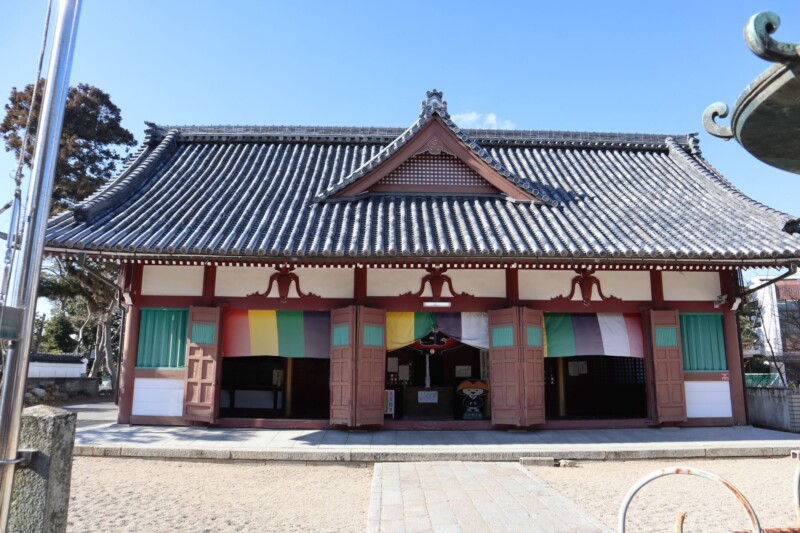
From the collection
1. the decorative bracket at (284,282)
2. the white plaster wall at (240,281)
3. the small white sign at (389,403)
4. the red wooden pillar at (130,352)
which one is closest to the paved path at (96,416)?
the red wooden pillar at (130,352)

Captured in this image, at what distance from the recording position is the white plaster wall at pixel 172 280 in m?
10.4

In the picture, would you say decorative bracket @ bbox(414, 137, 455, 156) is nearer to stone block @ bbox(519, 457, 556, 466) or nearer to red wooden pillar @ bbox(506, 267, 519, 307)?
red wooden pillar @ bbox(506, 267, 519, 307)

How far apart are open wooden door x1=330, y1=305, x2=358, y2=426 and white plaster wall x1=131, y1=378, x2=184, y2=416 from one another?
303cm

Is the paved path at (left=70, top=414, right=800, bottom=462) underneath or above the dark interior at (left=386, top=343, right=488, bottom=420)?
underneath

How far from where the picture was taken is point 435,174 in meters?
12.2

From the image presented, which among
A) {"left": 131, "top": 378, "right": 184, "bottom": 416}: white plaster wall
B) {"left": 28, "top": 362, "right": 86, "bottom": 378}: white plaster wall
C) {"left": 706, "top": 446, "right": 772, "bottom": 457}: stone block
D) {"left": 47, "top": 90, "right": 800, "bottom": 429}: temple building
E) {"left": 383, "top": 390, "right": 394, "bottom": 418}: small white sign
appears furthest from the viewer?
{"left": 28, "top": 362, "right": 86, "bottom": 378}: white plaster wall

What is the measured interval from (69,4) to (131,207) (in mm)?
8049

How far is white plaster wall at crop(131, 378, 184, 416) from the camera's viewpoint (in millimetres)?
10055

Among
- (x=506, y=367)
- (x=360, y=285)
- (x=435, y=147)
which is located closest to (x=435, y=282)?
(x=360, y=285)

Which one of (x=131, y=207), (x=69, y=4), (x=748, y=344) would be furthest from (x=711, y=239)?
(x=748, y=344)

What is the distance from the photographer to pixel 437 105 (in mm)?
12133

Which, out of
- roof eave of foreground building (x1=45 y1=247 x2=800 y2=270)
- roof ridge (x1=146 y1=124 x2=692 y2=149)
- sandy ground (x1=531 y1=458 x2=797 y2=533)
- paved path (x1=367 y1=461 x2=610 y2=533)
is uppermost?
roof ridge (x1=146 y1=124 x2=692 y2=149)

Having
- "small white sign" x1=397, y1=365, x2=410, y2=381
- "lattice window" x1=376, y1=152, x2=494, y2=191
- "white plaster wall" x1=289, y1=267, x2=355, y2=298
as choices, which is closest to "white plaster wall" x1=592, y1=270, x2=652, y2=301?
"lattice window" x1=376, y1=152, x2=494, y2=191

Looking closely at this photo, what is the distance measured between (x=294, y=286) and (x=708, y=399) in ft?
28.5
